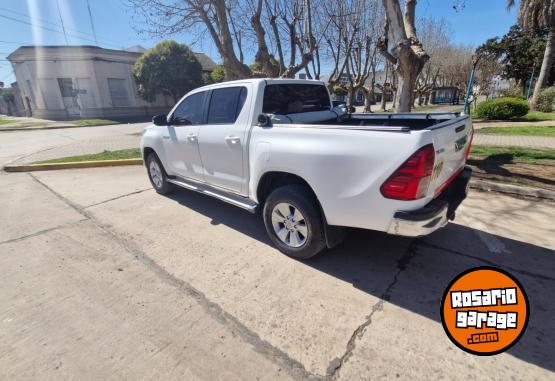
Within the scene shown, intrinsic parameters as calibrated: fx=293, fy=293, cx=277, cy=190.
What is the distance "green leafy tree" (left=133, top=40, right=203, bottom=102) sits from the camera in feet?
86.0

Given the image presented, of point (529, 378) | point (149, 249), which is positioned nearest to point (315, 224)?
point (529, 378)

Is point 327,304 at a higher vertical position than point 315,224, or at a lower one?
lower

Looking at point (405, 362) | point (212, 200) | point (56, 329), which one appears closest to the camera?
point (405, 362)

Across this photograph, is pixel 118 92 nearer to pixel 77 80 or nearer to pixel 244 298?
pixel 77 80

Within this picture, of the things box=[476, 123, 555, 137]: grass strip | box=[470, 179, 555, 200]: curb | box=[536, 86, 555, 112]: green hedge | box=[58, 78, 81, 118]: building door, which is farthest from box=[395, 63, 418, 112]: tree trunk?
box=[58, 78, 81, 118]: building door

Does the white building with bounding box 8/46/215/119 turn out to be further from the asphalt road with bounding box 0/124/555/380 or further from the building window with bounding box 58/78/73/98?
the asphalt road with bounding box 0/124/555/380

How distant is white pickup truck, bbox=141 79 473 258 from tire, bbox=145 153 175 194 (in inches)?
21.3

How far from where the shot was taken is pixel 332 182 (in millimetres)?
2490

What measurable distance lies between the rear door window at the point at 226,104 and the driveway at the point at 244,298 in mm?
1423

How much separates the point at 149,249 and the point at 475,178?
219 inches

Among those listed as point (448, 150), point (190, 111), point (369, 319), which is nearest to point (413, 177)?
point (448, 150)

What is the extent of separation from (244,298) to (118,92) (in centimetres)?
3273

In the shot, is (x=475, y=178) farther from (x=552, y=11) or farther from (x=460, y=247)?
(x=552, y=11)

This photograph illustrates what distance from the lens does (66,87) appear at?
91.5 feet
